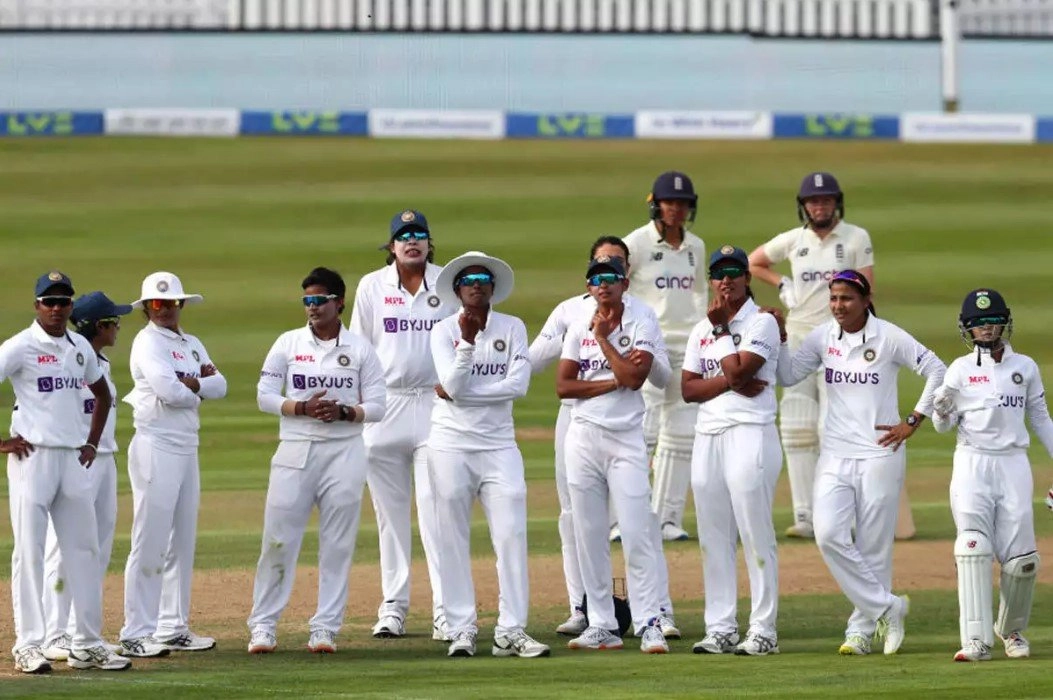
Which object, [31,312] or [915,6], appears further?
[915,6]

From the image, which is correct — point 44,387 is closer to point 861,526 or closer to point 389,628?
point 389,628

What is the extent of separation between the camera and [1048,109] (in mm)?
27812

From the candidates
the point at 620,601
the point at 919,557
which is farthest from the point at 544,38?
the point at 620,601

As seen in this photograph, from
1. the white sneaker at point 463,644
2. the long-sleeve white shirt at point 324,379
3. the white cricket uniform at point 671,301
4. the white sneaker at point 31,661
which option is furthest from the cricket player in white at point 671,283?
the white sneaker at point 31,661

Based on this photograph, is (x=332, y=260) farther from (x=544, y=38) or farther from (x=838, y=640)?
(x=838, y=640)

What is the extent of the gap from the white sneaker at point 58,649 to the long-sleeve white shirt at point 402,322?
7.15 ft

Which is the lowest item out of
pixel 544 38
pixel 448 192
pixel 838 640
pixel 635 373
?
pixel 838 640

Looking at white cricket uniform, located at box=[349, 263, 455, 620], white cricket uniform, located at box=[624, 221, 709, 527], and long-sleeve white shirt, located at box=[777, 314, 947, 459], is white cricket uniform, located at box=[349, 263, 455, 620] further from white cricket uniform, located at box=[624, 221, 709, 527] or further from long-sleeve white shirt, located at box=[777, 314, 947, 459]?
long-sleeve white shirt, located at box=[777, 314, 947, 459]

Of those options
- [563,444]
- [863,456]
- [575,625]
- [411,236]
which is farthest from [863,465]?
[411,236]

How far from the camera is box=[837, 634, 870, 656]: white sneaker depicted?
9.90 m

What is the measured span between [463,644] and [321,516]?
0.99m

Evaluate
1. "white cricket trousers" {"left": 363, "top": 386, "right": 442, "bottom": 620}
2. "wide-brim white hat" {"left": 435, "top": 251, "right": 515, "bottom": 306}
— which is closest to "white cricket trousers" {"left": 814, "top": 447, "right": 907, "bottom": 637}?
"wide-brim white hat" {"left": 435, "top": 251, "right": 515, "bottom": 306}

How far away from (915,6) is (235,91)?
9.04m

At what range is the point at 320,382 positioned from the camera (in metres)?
10.3
